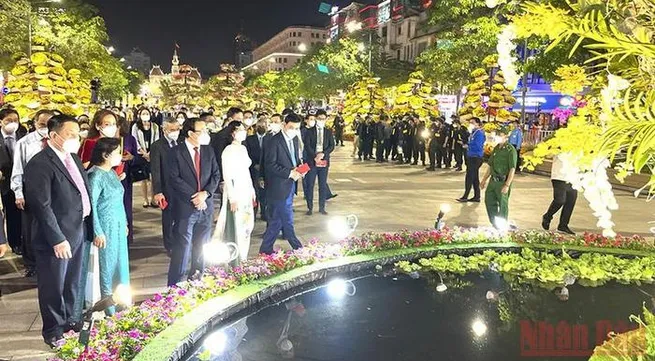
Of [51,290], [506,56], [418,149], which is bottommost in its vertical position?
[51,290]

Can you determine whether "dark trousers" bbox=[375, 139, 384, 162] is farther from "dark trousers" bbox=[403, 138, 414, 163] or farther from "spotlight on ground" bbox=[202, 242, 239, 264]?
"spotlight on ground" bbox=[202, 242, 239, 264]

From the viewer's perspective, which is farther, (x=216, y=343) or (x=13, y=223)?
(x=13, y=223)

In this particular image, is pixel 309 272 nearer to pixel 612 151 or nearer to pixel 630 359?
pixel 630 359

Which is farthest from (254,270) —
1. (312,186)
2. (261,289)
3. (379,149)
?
(379,149)

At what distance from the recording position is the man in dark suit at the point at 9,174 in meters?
6.96

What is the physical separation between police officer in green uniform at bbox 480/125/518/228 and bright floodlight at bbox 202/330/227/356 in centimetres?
514

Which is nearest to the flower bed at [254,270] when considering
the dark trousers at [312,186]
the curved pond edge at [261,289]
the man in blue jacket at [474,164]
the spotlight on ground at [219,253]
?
the curved pond edge at [261,289]

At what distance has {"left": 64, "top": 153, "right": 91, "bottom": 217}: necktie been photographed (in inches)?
188

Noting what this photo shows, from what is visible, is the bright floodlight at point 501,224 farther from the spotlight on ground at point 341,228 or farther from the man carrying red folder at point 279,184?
the man carrying red folder at point 279,184

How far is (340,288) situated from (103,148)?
9.50 feet

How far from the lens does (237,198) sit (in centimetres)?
653

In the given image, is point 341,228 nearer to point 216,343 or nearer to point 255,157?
point 255,157

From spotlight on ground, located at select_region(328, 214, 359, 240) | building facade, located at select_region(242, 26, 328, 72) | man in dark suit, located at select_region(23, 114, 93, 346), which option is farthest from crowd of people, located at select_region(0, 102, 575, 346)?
building facade, located at select_region(242, 26, 328, 72)

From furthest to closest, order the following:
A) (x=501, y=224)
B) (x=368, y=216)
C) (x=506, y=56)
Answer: (x=368, y=216), (x=501, y=224), (x=506, y=56)
